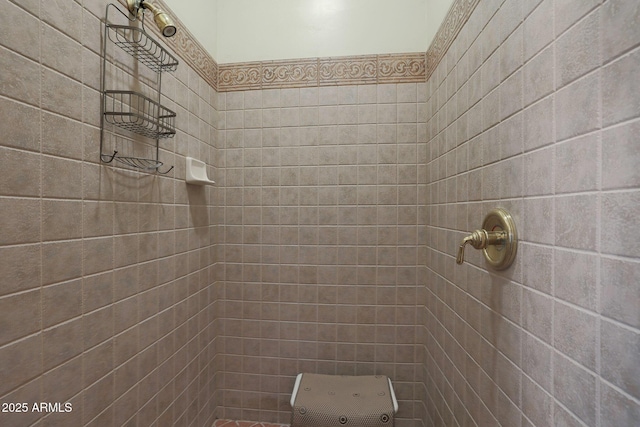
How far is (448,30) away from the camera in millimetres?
1145

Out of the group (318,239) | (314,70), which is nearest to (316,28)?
(314,70)

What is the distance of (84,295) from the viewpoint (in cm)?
77

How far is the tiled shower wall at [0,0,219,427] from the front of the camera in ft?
1.99

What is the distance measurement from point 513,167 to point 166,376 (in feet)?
4.75

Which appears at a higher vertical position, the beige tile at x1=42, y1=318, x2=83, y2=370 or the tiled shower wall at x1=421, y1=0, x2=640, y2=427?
the tiled shower wall at x1=421, y1=0, x2=640, y2=427

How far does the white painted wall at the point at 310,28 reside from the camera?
1468mm

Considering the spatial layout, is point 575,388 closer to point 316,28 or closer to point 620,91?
point 620,91

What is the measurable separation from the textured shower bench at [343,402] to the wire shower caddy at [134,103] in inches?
46.8

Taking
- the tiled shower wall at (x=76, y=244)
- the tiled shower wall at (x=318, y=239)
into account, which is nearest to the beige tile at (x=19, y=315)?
the tiled shower wall at (x=76, y=244)

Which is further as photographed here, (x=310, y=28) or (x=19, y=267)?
(x=310, y=28)

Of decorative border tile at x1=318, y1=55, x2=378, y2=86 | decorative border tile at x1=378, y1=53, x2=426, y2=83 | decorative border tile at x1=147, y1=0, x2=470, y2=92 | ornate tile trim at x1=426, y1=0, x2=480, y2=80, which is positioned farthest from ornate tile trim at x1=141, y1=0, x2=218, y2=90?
ornate tile trim at x1=426, y1=0, x2=480, y2=80

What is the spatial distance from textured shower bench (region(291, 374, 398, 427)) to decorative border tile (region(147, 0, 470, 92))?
1562mm

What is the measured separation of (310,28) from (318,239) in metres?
1.15

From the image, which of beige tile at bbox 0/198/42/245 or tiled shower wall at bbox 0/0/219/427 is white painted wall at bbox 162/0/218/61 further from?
beige tile at bbox 0/198/42/245
